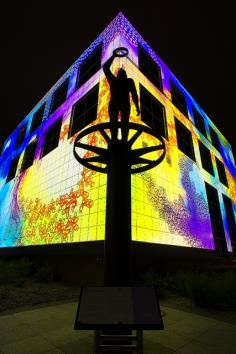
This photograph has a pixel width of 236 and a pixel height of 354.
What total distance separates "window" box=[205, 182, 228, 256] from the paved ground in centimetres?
1716

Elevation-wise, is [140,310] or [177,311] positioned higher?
[140,310]

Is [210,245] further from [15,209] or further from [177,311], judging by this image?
[15,209]

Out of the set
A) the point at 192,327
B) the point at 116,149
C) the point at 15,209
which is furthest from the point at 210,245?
the point at 15,209

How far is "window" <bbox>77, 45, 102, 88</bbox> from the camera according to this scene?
17.8 m

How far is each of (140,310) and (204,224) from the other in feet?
54.5

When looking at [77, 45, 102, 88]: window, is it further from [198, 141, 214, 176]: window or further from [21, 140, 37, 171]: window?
[198, 141, 214, 176]: window

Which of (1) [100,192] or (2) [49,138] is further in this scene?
(2) [49,138]

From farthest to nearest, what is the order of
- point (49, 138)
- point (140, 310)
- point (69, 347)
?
point (49, 138), point (69, 347), point (140, 310)

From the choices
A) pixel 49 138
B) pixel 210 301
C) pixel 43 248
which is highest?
pixel 49 138

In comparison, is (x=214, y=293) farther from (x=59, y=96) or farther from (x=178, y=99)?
(x=59, y=96)

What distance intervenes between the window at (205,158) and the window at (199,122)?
2.38 meters

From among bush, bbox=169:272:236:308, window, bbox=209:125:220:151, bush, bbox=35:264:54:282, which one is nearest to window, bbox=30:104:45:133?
bush, bbox=35:264:54:282

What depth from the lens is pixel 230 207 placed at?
27625 millimetres

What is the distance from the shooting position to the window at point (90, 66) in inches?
700
